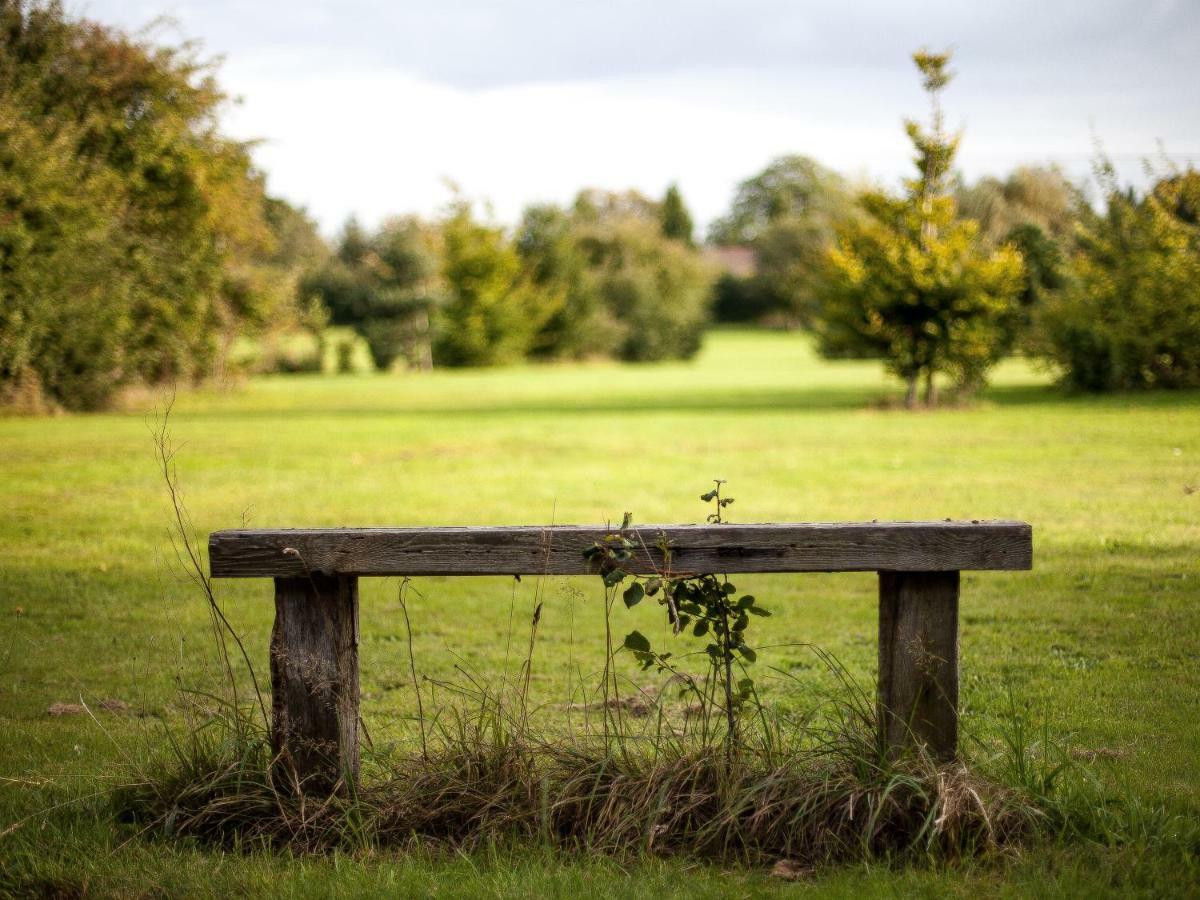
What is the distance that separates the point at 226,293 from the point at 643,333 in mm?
29006

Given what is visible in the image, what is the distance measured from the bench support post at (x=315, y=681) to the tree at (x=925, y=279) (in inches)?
788

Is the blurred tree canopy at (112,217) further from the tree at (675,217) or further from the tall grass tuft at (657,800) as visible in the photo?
the tree at (675,217)

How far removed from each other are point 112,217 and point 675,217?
84128mm

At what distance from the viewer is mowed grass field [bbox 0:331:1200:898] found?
3.36 m

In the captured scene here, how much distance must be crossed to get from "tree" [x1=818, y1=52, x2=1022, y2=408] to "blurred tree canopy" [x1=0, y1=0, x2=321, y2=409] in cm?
1588

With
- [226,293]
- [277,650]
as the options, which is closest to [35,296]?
[226,293]

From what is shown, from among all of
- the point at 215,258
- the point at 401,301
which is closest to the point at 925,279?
the point at 215,258

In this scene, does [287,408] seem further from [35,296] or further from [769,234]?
[769,234]

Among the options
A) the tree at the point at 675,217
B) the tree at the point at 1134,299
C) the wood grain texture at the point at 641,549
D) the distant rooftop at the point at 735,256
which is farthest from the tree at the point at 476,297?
the distant rooftop at the point at 735,256

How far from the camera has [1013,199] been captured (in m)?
49.3

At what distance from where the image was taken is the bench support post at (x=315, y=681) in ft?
12.0

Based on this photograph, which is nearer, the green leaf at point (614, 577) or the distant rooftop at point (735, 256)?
the green leaf at point (614, 577)

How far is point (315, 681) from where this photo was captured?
3668 millimetres

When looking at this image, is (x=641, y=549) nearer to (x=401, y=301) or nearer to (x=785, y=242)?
(x=401, y=301)
